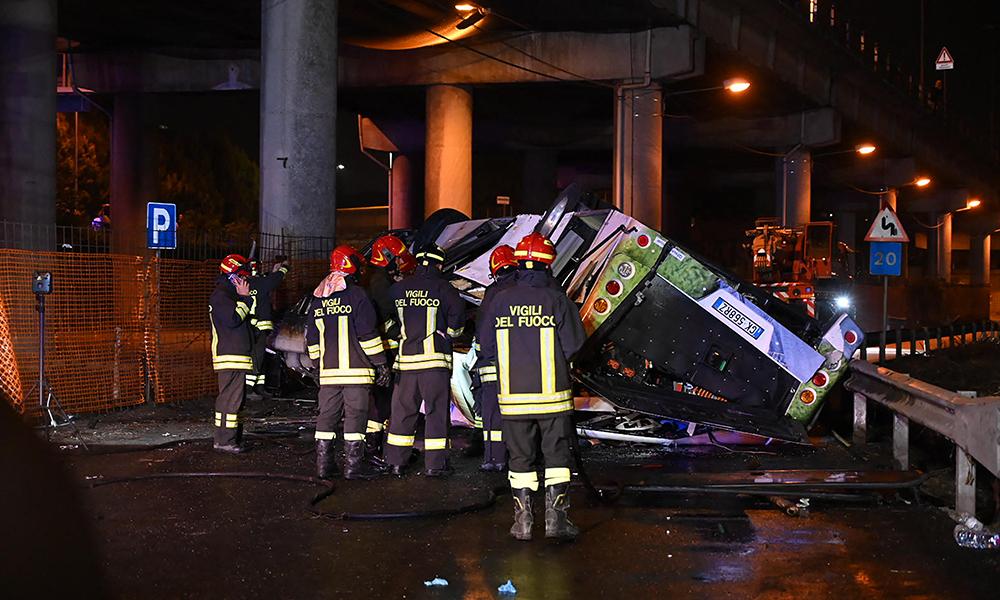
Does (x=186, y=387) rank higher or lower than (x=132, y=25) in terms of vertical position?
lower

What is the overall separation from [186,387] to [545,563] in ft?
30.3

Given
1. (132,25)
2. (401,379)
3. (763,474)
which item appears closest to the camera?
(763,474)

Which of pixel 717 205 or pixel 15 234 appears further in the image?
pixel 717 205

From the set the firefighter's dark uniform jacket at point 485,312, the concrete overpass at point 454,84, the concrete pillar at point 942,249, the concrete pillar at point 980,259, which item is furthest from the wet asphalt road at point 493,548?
the concrete pillar at point 980,259

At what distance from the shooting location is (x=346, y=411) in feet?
29.4

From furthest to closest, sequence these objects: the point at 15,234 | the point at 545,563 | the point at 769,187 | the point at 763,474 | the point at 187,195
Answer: the point at 187,195
the point at 769,187
the point at 15,234
the point at 763,474
the point at 545,563

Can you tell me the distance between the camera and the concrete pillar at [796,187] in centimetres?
3681

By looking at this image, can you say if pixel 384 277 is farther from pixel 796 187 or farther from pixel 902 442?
pixel 796 187

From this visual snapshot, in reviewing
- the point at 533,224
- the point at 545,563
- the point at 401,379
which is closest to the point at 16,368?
the point at 401,379

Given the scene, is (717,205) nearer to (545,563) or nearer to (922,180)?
(922,180)

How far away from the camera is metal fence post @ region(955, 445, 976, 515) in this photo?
274 inches

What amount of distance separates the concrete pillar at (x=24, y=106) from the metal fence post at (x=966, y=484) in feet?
58.7

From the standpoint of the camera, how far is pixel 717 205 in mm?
62031

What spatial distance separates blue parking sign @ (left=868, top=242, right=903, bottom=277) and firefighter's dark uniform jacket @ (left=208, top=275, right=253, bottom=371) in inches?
368
